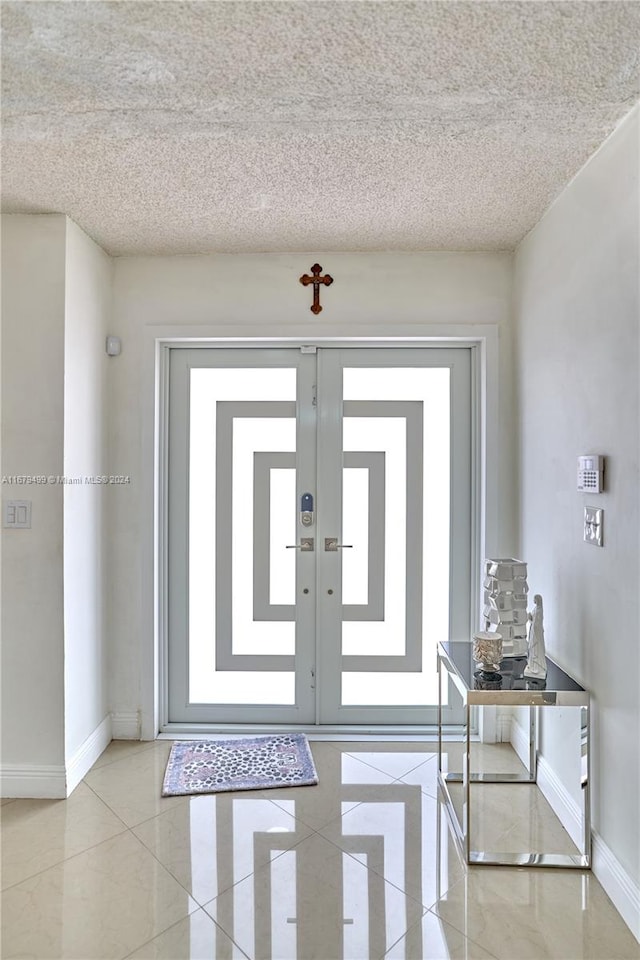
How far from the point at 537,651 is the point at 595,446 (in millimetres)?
782

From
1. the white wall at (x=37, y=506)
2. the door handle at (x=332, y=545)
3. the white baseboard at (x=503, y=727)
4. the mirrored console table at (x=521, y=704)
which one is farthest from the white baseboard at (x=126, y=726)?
the white baseboard at (x=503, y=727)

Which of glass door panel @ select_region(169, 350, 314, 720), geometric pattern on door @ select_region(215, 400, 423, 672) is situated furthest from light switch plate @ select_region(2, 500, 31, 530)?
geometric pattern on door @ select_region(215, 400, 423, 672)

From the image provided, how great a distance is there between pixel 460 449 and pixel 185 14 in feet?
7.27

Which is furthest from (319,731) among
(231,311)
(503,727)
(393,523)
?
(231,311)

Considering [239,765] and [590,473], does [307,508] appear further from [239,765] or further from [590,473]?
[590,473]

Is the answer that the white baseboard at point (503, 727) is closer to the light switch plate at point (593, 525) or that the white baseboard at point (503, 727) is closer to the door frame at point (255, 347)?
the door frame at point (255, 347)

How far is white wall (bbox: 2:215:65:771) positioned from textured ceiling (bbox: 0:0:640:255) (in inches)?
10.8

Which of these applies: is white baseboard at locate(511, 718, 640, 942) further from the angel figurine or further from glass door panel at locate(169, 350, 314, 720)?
glass door panel at locate(169, 350, 314, 720)

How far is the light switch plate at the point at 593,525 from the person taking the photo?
1960mm

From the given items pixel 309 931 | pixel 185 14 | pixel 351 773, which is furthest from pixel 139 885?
pixel 185 14

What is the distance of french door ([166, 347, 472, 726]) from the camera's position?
3.06m

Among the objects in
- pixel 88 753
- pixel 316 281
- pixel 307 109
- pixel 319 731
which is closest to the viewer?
pixel 307 109

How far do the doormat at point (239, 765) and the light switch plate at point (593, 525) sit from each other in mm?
1596

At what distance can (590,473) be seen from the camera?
6.56 feet
